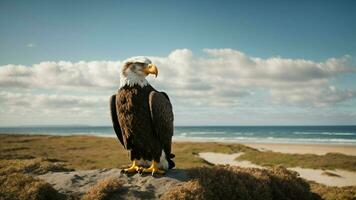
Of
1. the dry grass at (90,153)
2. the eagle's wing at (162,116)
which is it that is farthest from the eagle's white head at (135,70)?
the dry grass at (90,153)

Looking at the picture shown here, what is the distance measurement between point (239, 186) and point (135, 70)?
360 centimetres

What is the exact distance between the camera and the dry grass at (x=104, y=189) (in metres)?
6.71

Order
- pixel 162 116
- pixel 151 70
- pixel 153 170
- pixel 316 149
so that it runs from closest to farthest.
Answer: pixel 151 70
pixel 162 116
pixel 153 170
pixel 316 149

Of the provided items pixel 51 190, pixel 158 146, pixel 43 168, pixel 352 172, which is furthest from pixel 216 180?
pixel 352 172

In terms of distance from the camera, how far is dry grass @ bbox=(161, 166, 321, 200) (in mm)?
6941

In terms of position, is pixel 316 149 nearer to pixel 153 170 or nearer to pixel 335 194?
pixel 335 194

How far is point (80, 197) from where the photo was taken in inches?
271

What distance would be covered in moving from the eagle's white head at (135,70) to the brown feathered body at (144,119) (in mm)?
116

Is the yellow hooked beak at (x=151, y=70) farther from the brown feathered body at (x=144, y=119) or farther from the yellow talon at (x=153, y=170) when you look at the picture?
Answer: the yellow talon at (x=153, y=170)

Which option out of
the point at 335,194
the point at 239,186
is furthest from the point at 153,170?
the point at 335,194

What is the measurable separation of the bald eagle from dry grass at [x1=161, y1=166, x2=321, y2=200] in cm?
95

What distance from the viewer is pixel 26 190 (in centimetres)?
689

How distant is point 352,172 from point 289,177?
19129 millimetres

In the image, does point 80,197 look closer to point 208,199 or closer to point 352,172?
point 208,199
